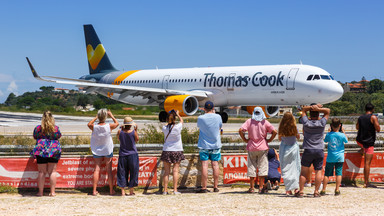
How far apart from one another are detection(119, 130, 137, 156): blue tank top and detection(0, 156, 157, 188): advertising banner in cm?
67

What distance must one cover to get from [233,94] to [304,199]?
652 inches

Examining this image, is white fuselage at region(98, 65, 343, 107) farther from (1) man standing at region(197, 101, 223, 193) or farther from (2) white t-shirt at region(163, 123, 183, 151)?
(2) white t-shirt at region(163, 123, 183, 151)

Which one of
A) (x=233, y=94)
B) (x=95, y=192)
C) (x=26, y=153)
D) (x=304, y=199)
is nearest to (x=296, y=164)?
(x=304, y=199)

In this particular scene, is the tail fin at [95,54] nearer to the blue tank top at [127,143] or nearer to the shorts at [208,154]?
the blue tank top at [127,143]

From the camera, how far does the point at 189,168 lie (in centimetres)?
1020

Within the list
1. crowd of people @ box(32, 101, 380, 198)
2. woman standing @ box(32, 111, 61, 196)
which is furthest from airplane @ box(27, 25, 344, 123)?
woman standing @ box(32, 111, 61, 196)

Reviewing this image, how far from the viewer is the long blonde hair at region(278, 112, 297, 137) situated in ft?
28.9

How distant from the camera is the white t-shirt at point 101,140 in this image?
9.46 meters

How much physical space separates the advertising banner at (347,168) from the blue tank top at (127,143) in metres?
2.08

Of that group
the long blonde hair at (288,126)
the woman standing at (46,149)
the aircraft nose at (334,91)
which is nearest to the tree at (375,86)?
the aircraft nose at (334,91)

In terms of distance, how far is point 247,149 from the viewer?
30.5 feet

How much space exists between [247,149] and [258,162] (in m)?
0.32

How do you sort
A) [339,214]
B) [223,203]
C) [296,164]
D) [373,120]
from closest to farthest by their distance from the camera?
1. [339,214]
2. [223,203]
3. [296,164]
4. [373,120]

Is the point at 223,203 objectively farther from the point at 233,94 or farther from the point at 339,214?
the point at 233,94
